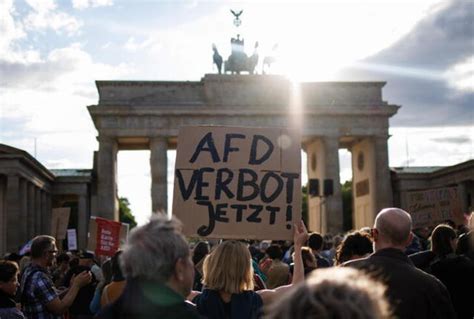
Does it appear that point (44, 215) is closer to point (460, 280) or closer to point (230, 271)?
point (460, 280)

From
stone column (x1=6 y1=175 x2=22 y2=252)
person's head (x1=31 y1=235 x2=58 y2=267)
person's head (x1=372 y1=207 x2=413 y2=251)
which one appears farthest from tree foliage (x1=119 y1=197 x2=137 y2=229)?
person's head (x1=372 y1=207 x2=413 y2=251)

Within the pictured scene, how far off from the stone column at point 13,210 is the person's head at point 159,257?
48.6m

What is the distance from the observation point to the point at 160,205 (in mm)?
59594

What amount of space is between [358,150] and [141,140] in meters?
17.1

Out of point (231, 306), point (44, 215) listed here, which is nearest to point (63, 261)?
point (231, 306)

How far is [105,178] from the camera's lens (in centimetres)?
5931

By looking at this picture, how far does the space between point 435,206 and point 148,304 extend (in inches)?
613

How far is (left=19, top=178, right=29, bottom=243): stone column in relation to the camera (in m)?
51.8

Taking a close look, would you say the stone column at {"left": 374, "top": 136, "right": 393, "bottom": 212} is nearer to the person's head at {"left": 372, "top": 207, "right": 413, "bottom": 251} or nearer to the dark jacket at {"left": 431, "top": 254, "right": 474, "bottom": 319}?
the dark jacket at {"left": 431, "top": 254, "right": 474, "bottom": 319}

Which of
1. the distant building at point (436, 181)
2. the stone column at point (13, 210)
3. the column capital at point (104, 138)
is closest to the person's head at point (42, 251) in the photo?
the stone column at point (13, 210)

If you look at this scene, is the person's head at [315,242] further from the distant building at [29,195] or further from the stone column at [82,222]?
the stone column at [82,222]

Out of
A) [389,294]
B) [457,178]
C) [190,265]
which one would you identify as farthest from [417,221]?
[457,178]

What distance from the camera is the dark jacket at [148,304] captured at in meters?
3.68

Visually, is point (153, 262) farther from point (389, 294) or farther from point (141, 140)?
point (141, 140)
